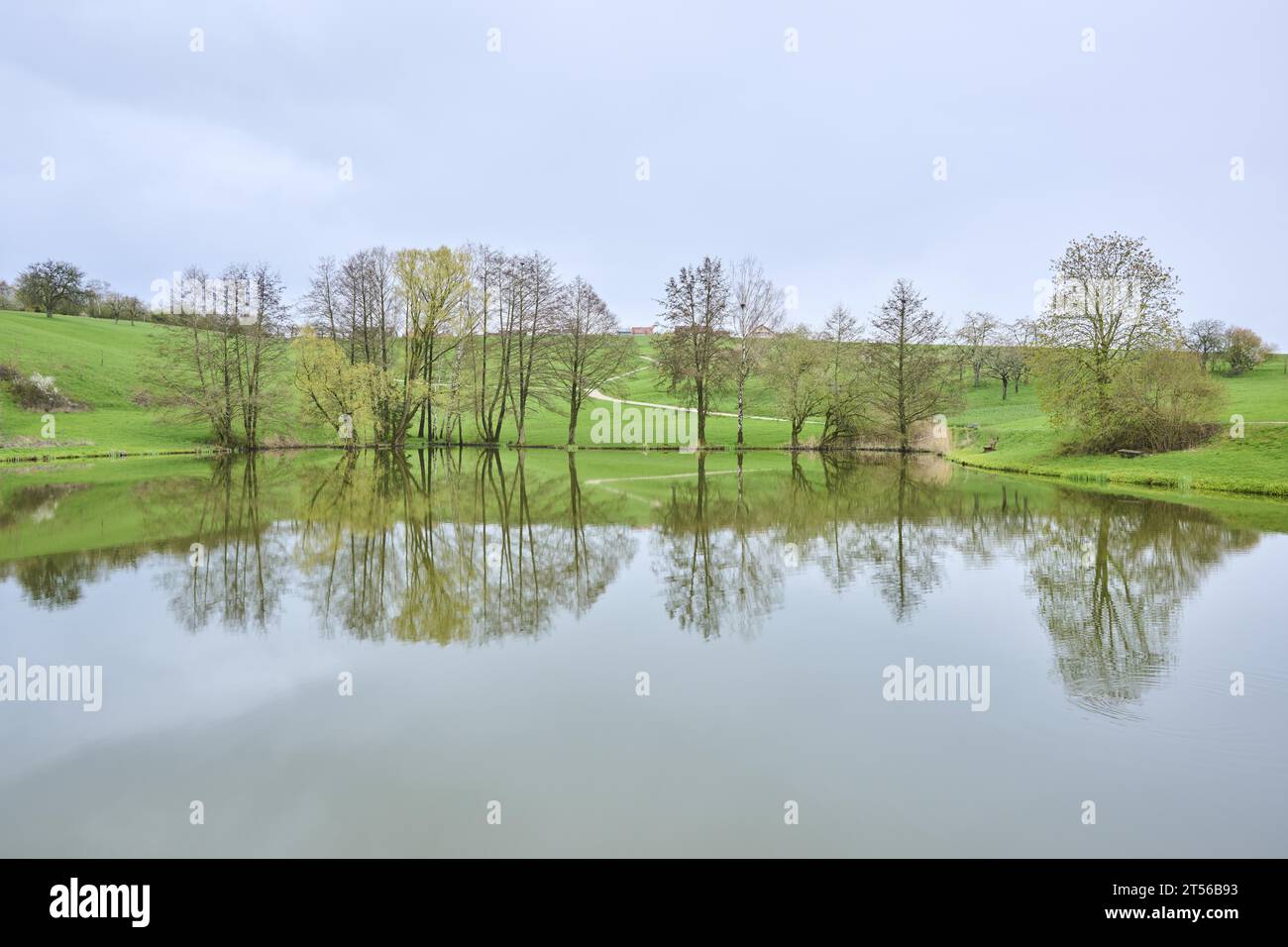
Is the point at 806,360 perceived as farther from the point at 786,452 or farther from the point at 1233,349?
the point at 1233,349

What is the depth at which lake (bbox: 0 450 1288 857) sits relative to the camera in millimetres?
4574

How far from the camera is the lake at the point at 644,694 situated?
4.57 metres

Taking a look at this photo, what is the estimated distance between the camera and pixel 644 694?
264 inches

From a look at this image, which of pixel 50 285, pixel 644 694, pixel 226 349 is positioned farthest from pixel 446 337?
pixel 50 285

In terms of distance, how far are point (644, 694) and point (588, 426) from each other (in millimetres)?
56234

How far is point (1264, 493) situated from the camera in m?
24.2

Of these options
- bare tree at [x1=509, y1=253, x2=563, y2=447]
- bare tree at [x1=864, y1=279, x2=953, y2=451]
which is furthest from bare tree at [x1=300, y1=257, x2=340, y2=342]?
bare tree at [x1=864, y1=279, x2=953, y2=451]

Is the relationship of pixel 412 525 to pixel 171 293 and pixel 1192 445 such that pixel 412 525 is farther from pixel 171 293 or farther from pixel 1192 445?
pixel 171 293

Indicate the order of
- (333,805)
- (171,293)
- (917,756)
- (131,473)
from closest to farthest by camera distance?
1. (333,805)
2. (917,756)
3. (131,473)
4. (171,293)

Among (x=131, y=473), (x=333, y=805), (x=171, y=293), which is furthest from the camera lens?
(x=171, y=293)

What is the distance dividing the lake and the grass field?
53.8 feet
